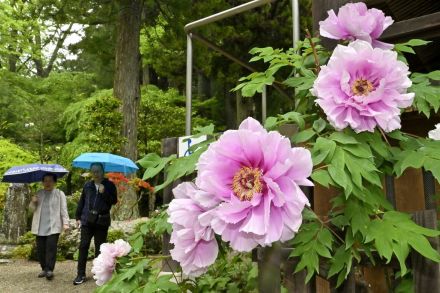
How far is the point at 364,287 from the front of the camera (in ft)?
4.85


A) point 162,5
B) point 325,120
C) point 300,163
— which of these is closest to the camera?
point 300,163

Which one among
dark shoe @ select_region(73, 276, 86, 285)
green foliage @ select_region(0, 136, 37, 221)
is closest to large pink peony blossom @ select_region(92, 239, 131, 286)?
dark shoe @ select_region(73, 276, 86, 285)

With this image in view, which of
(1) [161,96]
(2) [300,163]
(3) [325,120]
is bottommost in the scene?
(2) [300,163]

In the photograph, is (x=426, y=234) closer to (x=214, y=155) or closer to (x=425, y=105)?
(x=425, y=105)

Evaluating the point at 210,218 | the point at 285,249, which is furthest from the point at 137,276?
the point at 210,218

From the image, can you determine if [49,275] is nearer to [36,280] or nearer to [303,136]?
[36,280]

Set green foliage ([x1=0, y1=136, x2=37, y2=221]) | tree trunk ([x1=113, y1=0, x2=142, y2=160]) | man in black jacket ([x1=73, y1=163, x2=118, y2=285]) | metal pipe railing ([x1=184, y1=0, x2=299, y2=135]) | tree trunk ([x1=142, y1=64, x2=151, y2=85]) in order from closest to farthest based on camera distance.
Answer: metal pipe railing ([x1=184, y1=0, x2=299, y2=135]) < man in black jacket ([x1=73, y1=163, x2=118, y2=285]) < tree trunk ([x1=113, y1=0, x2=142, y2=160]) < green foliage ([x1=0, y1=136, x2=37, y2=221]) < tree trunk ([x1=142, y1=64, x2=151, y2=85])

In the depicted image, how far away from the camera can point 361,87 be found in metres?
1.20

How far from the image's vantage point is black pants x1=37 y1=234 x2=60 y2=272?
7.49 metres

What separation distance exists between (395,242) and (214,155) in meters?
0.49

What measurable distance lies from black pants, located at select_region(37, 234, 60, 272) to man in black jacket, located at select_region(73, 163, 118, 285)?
71 cm

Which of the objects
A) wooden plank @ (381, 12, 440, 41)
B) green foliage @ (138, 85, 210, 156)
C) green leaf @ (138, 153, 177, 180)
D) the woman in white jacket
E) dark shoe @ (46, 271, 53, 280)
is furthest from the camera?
green foliage @ (138, 85, 210, 156)

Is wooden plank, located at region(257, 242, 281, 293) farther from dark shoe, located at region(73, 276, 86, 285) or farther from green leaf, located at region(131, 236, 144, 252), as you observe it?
dark shoe, located at region(73, 276, 86, 285)

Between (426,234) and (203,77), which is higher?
(203,77)
